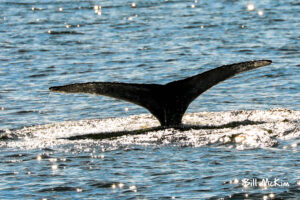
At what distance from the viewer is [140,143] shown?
13609 mm

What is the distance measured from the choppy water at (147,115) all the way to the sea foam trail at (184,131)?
0.7 inches

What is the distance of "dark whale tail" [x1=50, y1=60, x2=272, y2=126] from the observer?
14117 mm

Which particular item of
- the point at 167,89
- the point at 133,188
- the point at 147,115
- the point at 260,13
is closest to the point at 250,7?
the point at 260,13

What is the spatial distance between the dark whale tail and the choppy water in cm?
49

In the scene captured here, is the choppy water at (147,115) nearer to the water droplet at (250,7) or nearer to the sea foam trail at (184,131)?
the sea foam trail at (184,131)

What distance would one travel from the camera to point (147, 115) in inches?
650

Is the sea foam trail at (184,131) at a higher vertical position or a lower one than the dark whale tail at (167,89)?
lower

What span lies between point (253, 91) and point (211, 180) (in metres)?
8.33

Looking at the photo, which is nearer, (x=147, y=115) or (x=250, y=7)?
(x=147, y=115)

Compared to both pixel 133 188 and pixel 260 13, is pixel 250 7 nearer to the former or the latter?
pixel 260 13

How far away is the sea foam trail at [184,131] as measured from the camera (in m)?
13.5

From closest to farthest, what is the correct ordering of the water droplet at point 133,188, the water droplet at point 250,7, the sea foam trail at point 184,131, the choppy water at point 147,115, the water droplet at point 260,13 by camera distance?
the water droplet at point 133,188 → the choppy water at point 147,115 → the sea foam trail at point 184,131 → the water droplet at point 260,13 → the water droplet at point 250,7

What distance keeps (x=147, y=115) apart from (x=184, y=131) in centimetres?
240

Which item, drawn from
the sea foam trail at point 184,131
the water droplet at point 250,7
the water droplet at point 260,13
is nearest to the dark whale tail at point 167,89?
the sea foam trail at point 184,131
